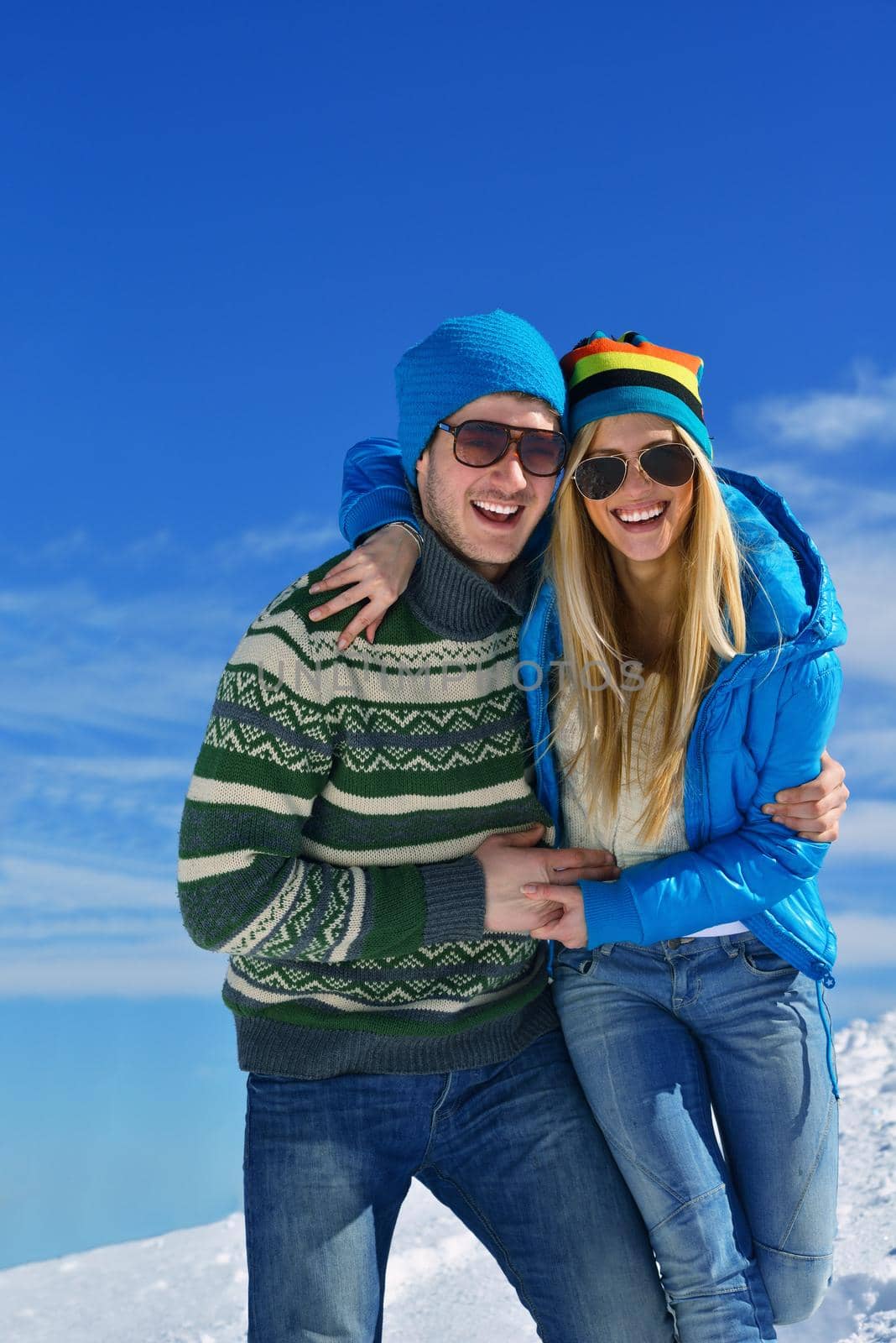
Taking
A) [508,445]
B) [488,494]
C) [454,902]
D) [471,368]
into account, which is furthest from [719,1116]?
[471,368]

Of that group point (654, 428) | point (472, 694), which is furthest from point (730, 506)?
point (472, 694)

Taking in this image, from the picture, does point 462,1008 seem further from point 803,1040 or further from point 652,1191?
point 803,1040

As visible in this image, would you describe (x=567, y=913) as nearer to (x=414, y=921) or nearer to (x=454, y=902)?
(x=454, y=902)

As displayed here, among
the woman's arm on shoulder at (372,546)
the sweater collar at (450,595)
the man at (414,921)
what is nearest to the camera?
the man at (414,921)

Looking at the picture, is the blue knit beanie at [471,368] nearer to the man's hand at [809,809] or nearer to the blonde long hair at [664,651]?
the blonde long hair at [664,651]

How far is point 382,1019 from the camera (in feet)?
11.0

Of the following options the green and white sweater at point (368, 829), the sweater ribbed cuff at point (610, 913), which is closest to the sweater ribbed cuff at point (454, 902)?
the green and white sweater at point (368, 829)

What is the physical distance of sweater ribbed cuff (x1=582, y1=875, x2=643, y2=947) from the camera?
3.11 m

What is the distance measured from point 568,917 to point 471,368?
1626 millimetres

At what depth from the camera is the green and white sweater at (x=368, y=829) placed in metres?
3.17

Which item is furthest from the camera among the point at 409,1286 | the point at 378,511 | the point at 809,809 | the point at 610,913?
the point at 409,1286

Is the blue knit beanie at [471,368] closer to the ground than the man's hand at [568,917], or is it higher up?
higher up

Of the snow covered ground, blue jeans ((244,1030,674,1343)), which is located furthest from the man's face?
the snow covered ground

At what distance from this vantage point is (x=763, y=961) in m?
3.26
